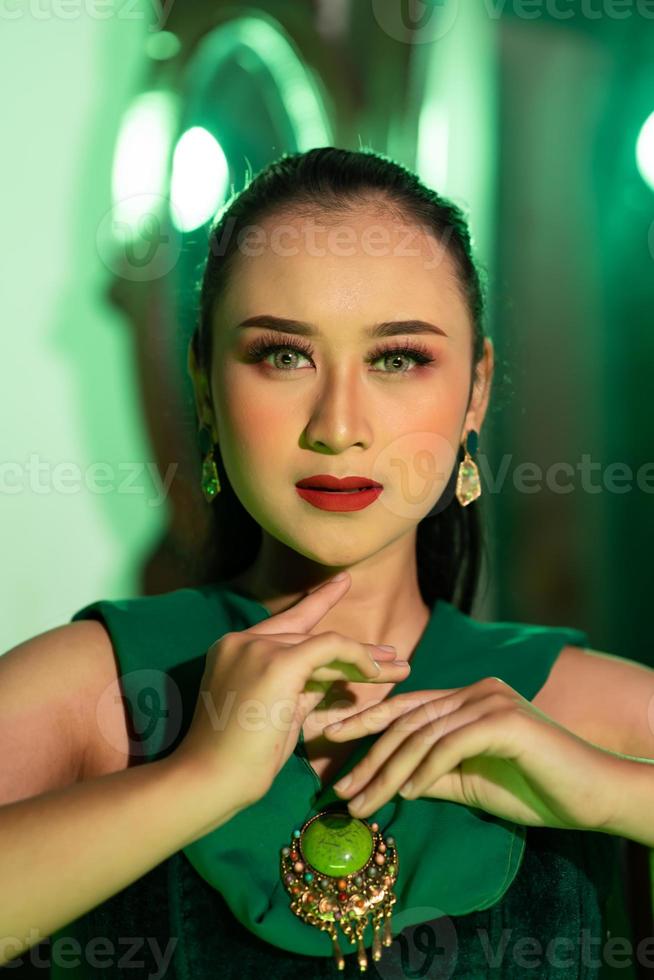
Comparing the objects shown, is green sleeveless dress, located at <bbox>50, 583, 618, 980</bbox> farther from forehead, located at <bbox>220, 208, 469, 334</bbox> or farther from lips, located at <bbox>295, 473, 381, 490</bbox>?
forehead, located at <bbox>220, 208, 469, 334</bbox>

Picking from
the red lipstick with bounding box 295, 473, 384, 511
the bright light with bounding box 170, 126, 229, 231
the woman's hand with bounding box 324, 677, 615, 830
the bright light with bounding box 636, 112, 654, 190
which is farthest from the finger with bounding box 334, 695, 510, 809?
the bright light with bounding box 636, 112, 654, 190

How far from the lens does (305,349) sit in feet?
3.79

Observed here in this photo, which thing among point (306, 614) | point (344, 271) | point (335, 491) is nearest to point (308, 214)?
point (344, 271)

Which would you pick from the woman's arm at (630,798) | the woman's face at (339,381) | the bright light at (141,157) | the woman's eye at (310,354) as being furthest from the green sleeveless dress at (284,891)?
the bright light at (141,157)

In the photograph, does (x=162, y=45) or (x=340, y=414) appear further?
(x=162, y=45)

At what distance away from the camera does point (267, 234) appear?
123 centimetres

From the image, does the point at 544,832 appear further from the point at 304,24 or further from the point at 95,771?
the point at 304,24

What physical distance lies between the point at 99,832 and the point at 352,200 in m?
0.74

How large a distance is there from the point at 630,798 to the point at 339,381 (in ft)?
1.74

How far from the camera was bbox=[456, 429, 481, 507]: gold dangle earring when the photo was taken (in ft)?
4.41

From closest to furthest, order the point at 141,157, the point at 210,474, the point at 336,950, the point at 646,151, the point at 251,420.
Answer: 1. the point at 336,950
2. the point at 251,420
3. the point at 210,474
4. the point at 141,157
5. the point at 646,151

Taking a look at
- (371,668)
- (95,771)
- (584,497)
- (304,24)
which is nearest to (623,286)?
(584,497)

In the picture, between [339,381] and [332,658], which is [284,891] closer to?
[332,658]

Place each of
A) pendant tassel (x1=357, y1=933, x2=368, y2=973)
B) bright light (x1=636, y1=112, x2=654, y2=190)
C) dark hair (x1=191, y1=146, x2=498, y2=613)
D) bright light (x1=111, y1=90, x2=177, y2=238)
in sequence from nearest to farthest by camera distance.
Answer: pendant tassel (x1=357, y1=933, x2=368, y2=973), dark hair (x1=191, y1=146, x2=498, y2=613), bright light (x1=111, y1=90, x2=177, y2=238), bright light (x1=636, y1=112, x2=654, y2=190)
